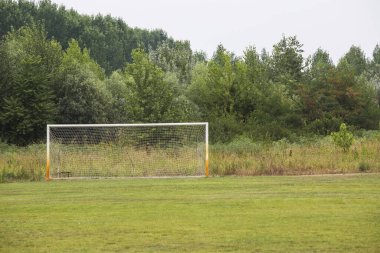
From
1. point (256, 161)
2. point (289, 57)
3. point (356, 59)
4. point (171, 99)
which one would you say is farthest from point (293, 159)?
point (356, 59)

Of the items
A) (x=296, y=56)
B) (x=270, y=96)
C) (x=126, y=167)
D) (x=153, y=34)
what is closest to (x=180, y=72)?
(x=296, y=56)

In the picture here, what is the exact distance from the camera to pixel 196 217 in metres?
14.7

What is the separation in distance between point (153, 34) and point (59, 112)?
A: 303ft

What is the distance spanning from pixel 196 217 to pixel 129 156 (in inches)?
581

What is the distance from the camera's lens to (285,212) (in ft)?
50.0

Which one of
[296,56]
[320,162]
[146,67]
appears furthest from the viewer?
[296,56]

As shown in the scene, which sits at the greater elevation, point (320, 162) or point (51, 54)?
point (51, 54)

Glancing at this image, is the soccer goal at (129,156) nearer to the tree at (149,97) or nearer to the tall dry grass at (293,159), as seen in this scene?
the tall dry grass at (293,159)

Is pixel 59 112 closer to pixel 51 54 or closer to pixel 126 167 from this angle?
pixel 51 54

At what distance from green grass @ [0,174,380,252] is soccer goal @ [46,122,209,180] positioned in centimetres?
487

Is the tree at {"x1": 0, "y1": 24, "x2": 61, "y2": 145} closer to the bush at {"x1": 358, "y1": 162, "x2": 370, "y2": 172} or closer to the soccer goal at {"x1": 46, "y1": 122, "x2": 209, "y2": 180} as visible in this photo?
the soccer goal at {"x1": 46, "y1": 122, "x2": 209, "y2": 180}

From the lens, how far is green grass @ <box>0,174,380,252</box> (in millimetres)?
11297

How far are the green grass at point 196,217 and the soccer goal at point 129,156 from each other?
4.87m

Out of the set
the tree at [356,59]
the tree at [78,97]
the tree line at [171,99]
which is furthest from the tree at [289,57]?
the tree at [356,59]
